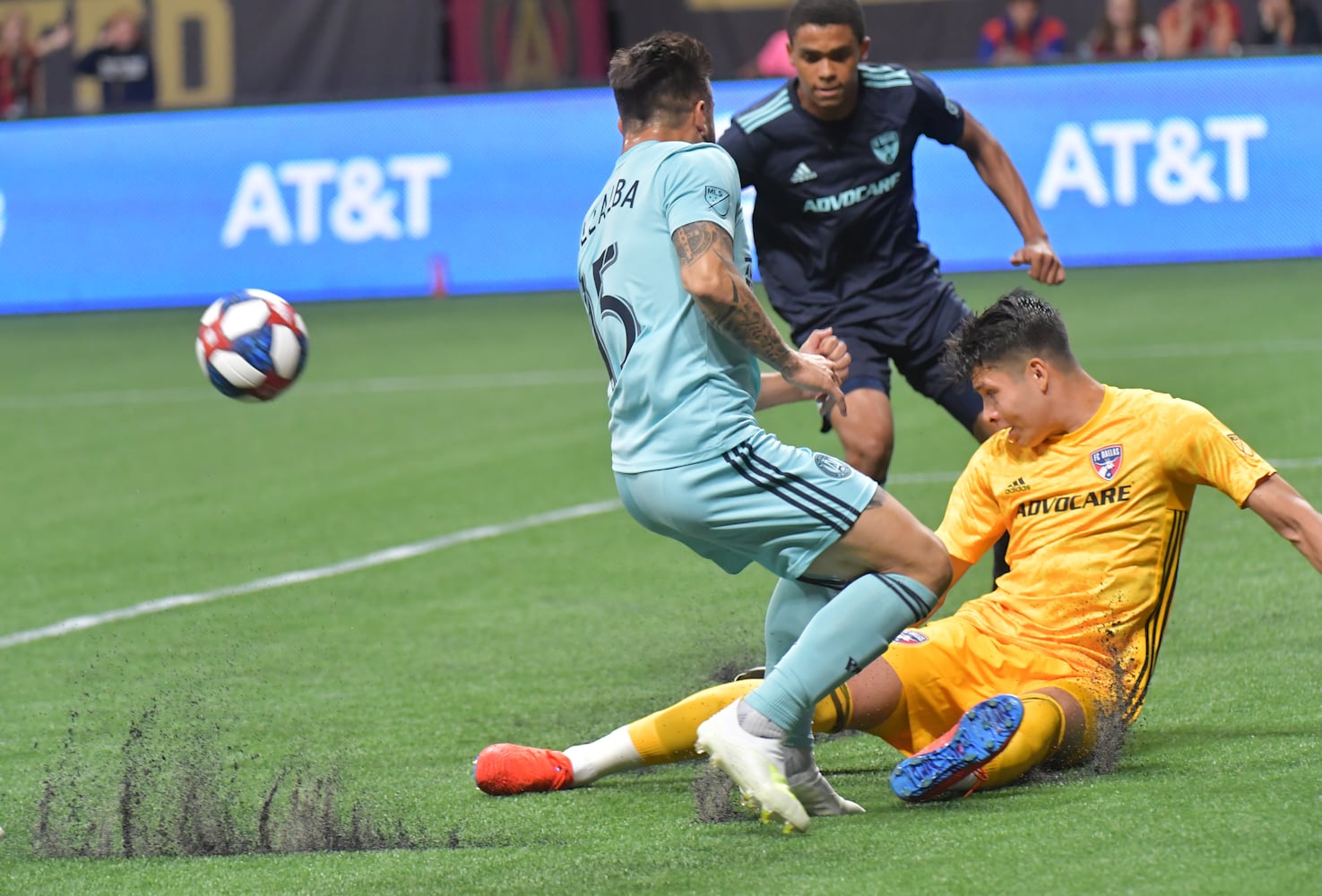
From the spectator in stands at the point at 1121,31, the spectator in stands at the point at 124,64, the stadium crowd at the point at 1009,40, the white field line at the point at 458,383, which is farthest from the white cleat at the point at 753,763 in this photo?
the spectator in stands at the point at 124,64

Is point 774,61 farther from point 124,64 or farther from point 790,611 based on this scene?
point 790,611

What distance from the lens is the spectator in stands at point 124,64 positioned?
22359 mm

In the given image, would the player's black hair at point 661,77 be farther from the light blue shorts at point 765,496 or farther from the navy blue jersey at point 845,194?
the navy blue jersey at point 845,194

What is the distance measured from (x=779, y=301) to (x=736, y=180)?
2.23 meters

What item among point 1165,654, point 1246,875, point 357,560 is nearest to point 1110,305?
point 357,560

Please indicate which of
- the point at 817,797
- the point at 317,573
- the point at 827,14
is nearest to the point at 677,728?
the point at 817,797

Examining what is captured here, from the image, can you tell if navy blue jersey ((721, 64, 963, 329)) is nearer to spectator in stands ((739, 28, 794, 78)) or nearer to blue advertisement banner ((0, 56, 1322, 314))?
blue advertisement banner ((0, 56, 1322, 314))

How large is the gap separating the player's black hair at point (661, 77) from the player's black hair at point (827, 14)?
66.4 inches

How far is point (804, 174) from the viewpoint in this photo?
21.3 feet

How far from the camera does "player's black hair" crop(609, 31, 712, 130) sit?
450 cm

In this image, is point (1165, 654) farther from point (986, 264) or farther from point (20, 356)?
point (20, 356)

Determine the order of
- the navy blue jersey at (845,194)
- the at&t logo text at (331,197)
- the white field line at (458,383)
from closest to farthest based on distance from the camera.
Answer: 1. the navy blue jersey at (845,194)
2. the white field line at (458,383)
3. the at&t logo text at (331,197)

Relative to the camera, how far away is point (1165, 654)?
6.18 m

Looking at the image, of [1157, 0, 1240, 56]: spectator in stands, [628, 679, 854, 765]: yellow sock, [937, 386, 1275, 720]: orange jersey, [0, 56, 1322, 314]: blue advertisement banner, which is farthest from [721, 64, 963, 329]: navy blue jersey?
[1157, 0, 1240, 56]: spectator in stands
